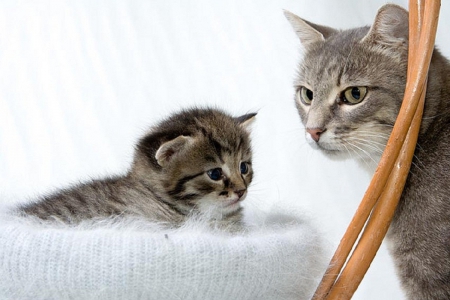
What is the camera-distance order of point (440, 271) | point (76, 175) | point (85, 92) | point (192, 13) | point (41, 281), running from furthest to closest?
point (192, 13) < point (85, 92) < point (76, 175) < point (440, 271) < point (41, 281)

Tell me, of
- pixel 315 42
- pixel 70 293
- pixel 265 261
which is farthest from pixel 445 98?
pixel 70 293

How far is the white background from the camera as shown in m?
1.64

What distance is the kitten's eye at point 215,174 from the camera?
4.13ft

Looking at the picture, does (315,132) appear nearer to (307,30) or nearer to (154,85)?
(307,30)

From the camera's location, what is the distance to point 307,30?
1.58 metres

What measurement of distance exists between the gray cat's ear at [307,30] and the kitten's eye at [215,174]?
0.52m

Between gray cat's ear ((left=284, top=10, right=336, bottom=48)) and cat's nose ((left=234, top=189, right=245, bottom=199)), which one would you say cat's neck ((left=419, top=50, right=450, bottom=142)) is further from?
cat's nose ((left=234, top=189, right=245, bottom=199))

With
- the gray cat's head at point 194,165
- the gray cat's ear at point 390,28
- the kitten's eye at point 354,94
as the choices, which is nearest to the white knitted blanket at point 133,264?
the gray cat's head at point 194,165

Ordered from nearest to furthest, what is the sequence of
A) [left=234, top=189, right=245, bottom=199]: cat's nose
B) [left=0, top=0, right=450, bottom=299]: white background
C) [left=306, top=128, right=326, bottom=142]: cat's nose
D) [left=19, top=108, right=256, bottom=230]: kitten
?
[left=19, top=108, right=256, bottom=230]: kitten < [left=234, top=189, right=245, bottom=199]: cat's nose < [left=306, top=128, right=326, bottom=142]: cat's nose < [left=0, top=0, right=450, bottom=299]: white background

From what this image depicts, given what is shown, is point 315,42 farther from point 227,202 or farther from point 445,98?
point 227,202

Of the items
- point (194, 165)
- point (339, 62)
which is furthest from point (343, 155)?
point (194, 165)

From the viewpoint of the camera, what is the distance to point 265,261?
34.1 inches

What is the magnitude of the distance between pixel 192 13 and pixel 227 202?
0.83m

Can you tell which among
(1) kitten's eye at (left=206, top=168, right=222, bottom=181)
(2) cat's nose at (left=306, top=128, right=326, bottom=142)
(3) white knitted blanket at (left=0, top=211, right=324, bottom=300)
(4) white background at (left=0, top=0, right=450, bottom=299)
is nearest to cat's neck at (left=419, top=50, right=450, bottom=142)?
(2) cat's nose at (left=306, top=128, right=326, bottom=142)
